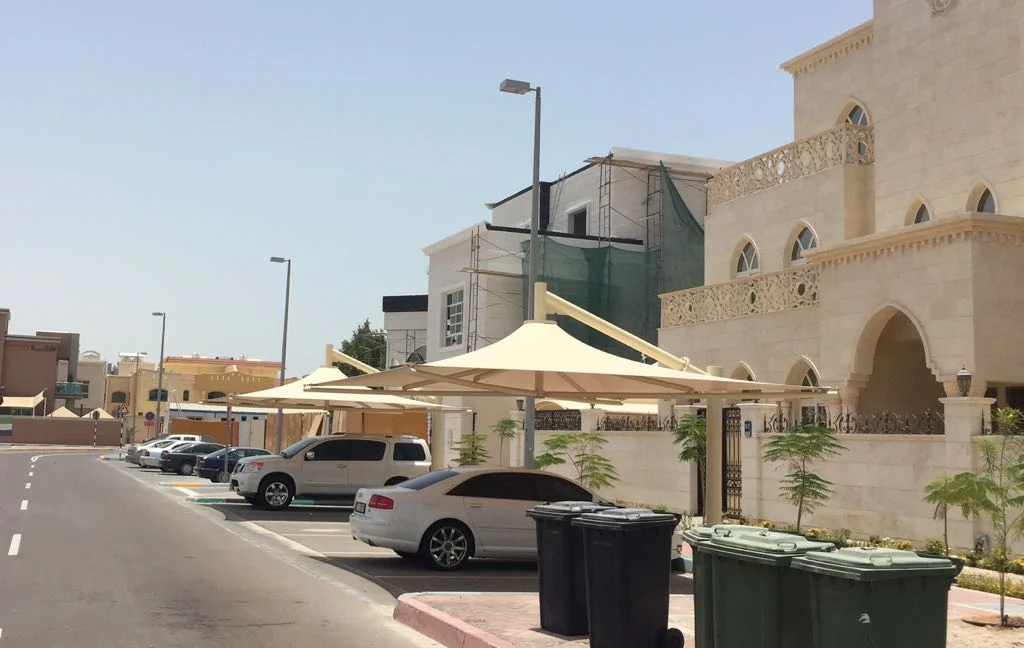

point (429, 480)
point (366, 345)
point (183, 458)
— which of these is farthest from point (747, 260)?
point (366, 345)

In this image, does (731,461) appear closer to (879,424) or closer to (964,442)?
(879,424)

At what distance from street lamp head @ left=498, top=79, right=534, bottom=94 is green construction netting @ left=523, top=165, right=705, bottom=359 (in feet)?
57.2

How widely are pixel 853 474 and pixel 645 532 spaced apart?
10.6 metres

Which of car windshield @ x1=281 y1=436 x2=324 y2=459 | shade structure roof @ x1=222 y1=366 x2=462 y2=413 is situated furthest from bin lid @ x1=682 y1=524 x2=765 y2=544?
shade structure roof @ x1=222 y1=366 x2=462 y2=413

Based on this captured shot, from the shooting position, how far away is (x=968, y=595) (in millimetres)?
13344

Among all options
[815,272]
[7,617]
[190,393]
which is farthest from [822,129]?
[190,393]

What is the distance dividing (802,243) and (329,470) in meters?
12.5

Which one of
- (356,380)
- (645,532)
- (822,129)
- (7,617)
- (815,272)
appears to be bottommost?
(7,617)

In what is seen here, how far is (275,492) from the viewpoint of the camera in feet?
81.0

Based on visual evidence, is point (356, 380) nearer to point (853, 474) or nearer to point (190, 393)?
point (853, 474)

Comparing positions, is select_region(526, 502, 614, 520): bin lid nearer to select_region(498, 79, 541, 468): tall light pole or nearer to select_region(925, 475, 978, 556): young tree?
select_region(925, 475, 978, 556): young tree

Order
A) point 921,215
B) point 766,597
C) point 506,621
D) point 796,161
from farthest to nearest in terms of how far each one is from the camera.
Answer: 1. point 796,161
2. point 921,215
3. point 506,621
4. point 766,597

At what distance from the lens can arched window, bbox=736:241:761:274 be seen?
27797 millimetres

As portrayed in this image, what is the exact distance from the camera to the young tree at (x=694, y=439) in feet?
73.4
